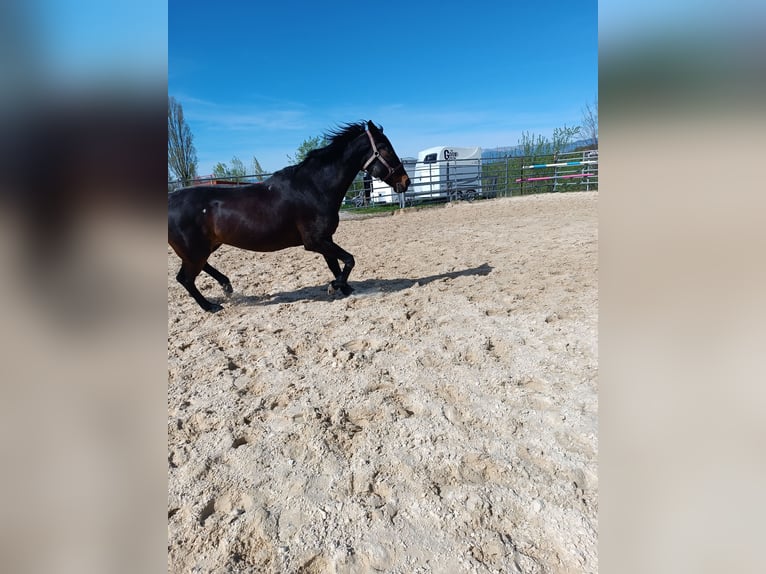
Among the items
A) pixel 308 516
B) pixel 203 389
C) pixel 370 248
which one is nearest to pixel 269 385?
pixel 203 389

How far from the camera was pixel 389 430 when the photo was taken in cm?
218

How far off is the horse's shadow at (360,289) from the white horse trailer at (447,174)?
11.0m

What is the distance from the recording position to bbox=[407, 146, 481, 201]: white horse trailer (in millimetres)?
16447

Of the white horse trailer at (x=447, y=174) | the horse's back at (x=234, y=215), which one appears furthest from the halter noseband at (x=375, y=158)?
the white horse trailer at (x=447, y=174)

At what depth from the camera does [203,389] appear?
2.71 metres

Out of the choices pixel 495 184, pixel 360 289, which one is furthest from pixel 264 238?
pixel 495 184

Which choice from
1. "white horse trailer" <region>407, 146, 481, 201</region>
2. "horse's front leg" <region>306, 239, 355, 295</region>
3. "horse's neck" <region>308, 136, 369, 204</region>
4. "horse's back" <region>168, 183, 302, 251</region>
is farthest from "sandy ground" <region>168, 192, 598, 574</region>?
"white horse trailer" <region>407, 146, 481, 201</region>

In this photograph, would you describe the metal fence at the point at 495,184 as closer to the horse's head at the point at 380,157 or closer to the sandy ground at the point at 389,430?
the horse's head at the point at 380,157

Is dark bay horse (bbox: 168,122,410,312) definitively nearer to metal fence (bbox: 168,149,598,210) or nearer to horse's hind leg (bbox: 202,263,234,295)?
horse's hind leg (bbox: 202,263,234,295)

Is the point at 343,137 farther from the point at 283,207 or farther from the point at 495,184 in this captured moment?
the point at 495,184

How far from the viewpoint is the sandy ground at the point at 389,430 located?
1.52 metres

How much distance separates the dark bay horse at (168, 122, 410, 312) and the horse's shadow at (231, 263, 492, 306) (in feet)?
1.06
